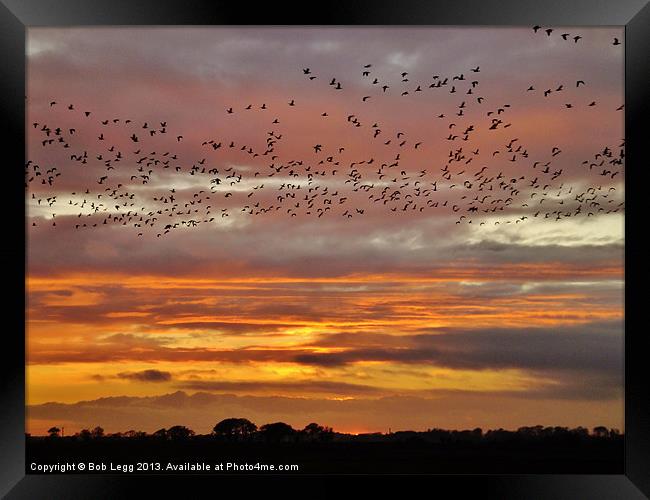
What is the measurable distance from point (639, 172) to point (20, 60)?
6412 millimetres

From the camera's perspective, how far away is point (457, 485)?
7906 millimetres

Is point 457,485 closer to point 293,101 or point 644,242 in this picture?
point 644,242

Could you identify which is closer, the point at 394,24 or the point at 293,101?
the point at 394,24

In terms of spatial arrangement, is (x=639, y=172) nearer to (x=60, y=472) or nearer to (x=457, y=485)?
(x=457, y=485)

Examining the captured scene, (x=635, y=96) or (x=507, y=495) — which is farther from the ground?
(x=635, y=96)

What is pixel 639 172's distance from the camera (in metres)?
8.09

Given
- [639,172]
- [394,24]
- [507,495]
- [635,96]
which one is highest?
[394,24]

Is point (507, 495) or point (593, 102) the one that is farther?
point (593, 102)

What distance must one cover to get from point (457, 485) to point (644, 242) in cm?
309

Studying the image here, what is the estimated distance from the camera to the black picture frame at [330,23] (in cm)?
796

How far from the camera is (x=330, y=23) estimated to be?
26.6 ft

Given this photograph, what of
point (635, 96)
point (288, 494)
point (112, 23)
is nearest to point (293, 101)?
point (112, 23)

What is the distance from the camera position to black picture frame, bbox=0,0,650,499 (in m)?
7.96

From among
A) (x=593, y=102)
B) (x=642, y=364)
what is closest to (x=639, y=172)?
(x=593, y=102)
